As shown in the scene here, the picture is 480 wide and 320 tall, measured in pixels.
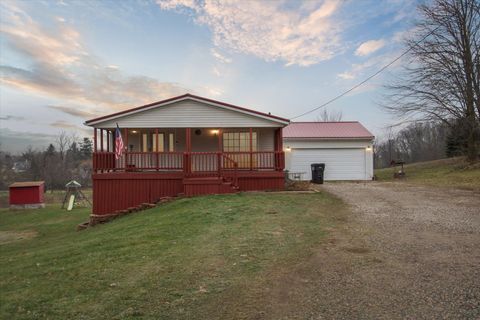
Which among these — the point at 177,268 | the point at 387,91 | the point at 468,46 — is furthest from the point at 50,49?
the point at 468,46

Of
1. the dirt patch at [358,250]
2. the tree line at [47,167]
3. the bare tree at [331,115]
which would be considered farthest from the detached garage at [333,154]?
the tree line at [47,167]

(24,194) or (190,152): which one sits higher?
(190,152)

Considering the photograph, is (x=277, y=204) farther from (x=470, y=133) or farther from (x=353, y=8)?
(x=470, y=133)

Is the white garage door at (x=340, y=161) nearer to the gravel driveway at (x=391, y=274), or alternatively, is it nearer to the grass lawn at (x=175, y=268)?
the grass lawn at (x=175, y=268)

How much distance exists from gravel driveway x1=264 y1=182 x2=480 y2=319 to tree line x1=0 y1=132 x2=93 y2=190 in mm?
56639

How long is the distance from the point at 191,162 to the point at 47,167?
5285 cm

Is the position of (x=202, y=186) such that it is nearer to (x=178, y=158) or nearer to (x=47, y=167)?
(x=178, y=158)

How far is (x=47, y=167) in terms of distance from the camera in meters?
55.7

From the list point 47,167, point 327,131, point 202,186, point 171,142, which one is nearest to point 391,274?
point 202,186

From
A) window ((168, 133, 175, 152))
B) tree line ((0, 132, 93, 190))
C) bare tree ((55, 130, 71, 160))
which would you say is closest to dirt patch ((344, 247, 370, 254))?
window ((168, 133, 175, 152))

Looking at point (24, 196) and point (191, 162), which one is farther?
point (24, 196)

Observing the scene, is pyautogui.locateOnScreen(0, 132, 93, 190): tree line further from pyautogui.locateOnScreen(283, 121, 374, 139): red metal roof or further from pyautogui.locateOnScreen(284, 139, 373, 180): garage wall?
pyautogui.locateOnScreen(284, 139, 373, 180): garage wall

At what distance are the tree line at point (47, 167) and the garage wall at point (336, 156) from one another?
46.9 metres

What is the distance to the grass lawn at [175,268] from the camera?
3.71 metres
